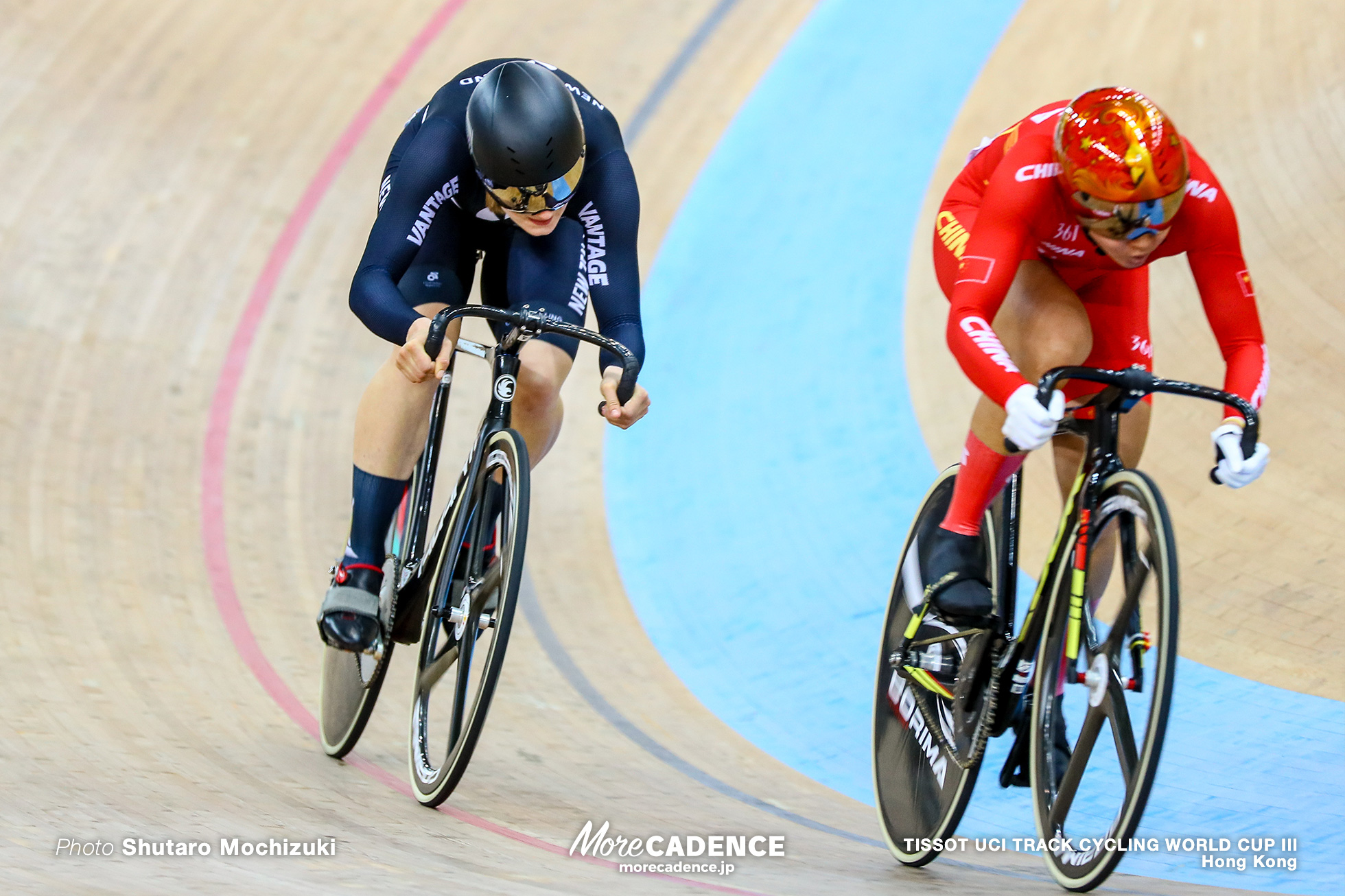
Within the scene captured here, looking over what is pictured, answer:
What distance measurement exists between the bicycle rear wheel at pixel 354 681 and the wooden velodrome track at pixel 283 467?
66 millimetres

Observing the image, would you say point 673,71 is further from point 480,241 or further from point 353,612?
point 353,612

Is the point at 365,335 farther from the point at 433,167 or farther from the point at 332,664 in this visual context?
the point at 433,167

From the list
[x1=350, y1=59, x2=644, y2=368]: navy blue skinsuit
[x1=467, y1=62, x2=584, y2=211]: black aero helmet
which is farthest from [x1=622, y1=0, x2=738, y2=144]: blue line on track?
[x1=467, y1=62, x2=584, y2=211]: black aero helmet

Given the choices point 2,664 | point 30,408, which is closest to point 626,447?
point 30,408

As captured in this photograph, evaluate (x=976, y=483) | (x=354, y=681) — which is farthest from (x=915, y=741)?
(x=354, y=681)

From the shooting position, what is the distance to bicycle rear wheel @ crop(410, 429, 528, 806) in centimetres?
251

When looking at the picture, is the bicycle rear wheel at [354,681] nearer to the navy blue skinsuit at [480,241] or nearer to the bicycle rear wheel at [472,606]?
the bicycle rear wheel at [472,606]

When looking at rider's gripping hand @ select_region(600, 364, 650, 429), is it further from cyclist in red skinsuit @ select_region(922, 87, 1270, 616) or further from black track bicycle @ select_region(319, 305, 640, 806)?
cyclist in red skinsuit @ select_region(922, 87, 1270, 616)

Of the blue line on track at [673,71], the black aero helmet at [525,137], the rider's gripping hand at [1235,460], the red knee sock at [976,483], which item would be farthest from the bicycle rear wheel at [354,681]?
the blue line on track at [673,71]

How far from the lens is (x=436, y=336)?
8.25ft

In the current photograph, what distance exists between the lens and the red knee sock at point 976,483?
8.28 feet

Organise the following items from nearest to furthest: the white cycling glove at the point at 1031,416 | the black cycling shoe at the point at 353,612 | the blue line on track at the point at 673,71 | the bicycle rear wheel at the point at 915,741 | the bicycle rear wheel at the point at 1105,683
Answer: the bicycle rear wheel at the point at 1105,683, the white cycling glove at the point at 1031,416, the bicycle rear wheel at the point at 915,741, the black cycling shoe at the point at 353,612, the blue line on track at the point at 673,71

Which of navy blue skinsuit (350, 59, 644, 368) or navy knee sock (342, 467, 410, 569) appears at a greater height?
navy blue skinsuit (350, 59, 644, 368)

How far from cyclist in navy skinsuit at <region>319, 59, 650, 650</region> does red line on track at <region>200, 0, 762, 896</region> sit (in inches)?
24.0
